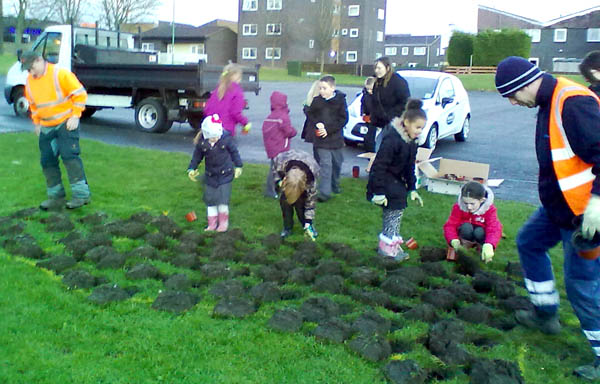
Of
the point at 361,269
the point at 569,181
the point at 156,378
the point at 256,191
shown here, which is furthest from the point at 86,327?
the point at 256,191

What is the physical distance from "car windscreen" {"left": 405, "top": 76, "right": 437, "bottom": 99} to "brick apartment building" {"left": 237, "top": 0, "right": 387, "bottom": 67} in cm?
4843

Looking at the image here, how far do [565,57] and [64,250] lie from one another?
62694 millimetres

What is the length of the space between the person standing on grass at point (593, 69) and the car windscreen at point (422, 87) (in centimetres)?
697

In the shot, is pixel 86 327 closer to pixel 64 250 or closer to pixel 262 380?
pixel 262 380

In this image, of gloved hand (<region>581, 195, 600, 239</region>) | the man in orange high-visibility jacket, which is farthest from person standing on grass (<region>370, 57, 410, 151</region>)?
gloved hand (<region>581, 195, 600, 239</region>)

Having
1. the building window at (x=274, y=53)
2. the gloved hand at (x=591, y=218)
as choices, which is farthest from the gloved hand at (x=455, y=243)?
the building window at (x=274, y=53)

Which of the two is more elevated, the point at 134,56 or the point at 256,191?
the point at 134,56

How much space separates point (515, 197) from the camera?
351 inches

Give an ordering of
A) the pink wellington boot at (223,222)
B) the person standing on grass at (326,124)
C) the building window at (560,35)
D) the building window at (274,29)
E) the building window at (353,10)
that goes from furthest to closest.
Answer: the building window at (353,10)
the building window at (274,29)
the building window at (560,35)
the person standing on grass at (326,124)
the pink wellington boot at (223,222)

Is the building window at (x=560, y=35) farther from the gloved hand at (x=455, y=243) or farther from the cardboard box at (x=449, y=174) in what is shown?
the gloved hand at (x=455, y=243)

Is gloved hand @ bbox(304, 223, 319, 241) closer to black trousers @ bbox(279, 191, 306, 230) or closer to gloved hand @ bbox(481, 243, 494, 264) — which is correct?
black trousers @ bbox(279, 191, 306, 230)

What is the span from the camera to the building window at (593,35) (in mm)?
58750

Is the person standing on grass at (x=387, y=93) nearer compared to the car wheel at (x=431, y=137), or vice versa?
the person standing on grass at (x=387, y=93)

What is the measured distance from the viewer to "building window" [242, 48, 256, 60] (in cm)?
6544
